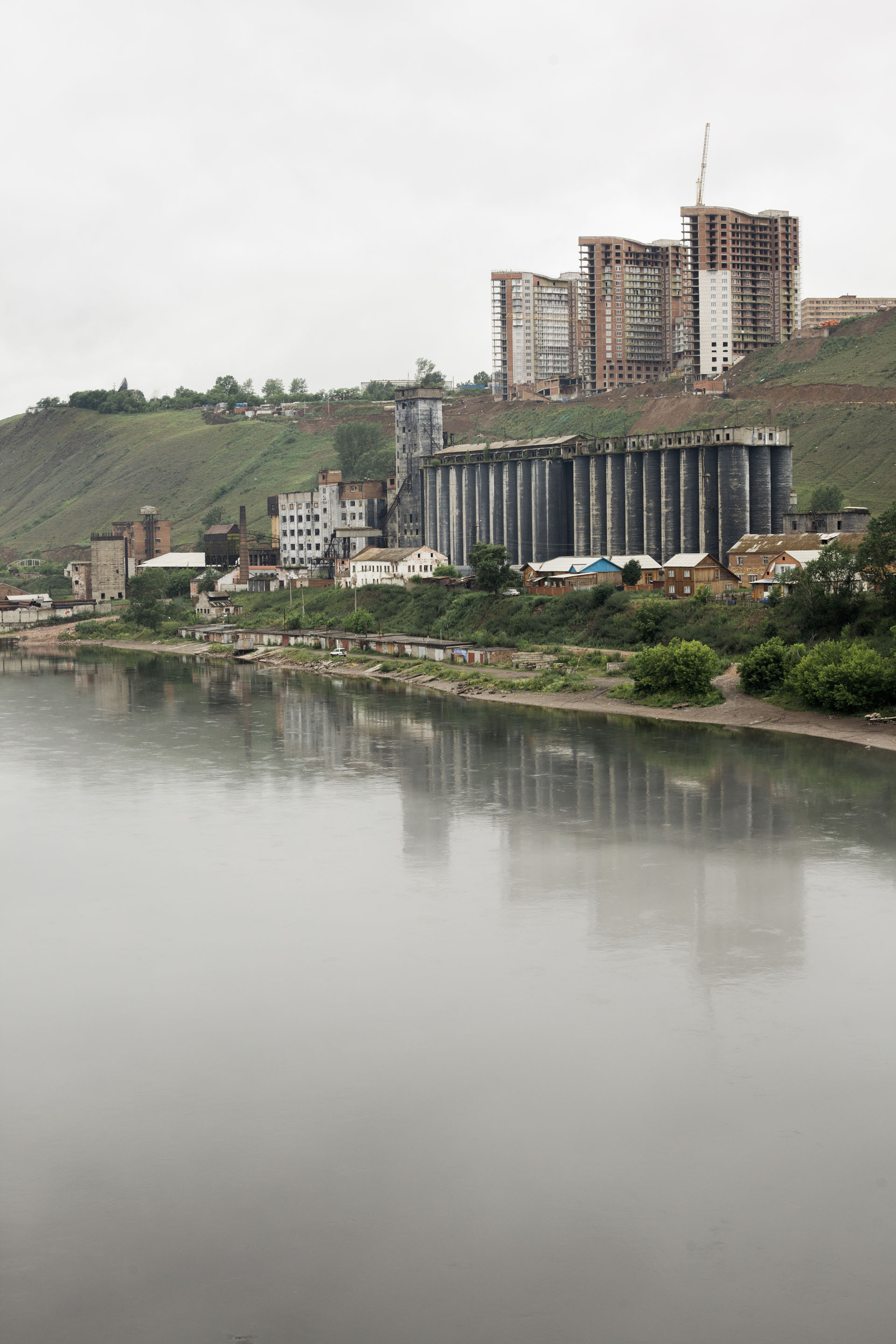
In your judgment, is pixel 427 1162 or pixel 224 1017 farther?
pixel 224 1017

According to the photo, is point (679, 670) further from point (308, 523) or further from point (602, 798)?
point (308, 523)

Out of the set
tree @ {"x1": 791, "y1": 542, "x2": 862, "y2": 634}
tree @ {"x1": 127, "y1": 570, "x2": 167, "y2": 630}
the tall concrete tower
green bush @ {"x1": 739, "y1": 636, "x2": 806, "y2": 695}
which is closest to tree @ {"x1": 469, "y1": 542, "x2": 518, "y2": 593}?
the tall concrete tower

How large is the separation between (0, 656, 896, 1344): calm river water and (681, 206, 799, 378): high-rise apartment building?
8200 cm

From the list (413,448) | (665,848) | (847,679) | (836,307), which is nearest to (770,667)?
(847,679)

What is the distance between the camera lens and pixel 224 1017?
14922mm

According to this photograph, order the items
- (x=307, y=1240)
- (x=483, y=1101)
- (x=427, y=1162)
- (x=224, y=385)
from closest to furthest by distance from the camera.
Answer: (x=307, y=1240) < (x=427, y=1162) < (x=483, y=1101) < (x=224, y=385)

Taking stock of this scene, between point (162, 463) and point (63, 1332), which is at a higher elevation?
point (162, 463)

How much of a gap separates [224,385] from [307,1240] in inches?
5848

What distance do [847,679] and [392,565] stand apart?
3703cm

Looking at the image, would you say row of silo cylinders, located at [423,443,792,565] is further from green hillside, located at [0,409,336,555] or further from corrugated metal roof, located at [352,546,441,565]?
green hillside, located at [0,409,336,555]

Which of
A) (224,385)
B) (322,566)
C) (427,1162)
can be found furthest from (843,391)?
(224,385)

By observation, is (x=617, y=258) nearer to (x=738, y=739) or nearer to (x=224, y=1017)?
(x=738, y=739)

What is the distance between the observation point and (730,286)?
102188mm

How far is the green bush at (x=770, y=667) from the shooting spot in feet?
124
